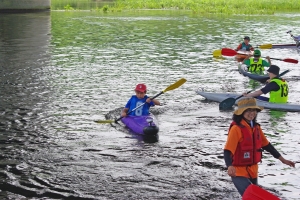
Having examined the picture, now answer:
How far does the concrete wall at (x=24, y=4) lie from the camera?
60697mm

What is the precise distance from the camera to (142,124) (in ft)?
42.0

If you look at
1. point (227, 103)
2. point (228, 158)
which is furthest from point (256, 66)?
point (228, 158)

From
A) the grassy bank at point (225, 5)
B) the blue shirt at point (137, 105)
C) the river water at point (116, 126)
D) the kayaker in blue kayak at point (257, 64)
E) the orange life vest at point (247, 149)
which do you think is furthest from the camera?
the grassy bank at point (225, 5)

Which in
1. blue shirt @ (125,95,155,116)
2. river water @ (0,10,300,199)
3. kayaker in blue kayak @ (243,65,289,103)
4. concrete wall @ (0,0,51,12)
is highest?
concrete wall @ (0,0,51,12)

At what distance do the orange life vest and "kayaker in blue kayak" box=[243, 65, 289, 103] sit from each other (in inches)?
249

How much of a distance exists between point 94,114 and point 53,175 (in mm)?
5198

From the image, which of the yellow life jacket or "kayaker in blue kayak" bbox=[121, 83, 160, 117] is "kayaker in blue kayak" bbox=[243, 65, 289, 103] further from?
the yellow life jacket

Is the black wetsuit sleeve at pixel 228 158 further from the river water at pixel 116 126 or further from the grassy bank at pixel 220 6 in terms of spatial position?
the grassy bank at pixel 220 6

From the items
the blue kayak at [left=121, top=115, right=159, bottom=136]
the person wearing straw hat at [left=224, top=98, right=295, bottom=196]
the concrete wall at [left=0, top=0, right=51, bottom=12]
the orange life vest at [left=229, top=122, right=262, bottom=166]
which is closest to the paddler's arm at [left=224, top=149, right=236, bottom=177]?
the person wearing straw hat at [left=224, top=98, right=295, bottom=196]

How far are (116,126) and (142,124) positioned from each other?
1.16 metres

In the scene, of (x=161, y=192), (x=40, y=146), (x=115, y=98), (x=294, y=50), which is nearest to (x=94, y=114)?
(x=115, y=98)

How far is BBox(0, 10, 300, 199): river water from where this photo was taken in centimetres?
960

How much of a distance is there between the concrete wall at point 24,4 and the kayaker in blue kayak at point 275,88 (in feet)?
167

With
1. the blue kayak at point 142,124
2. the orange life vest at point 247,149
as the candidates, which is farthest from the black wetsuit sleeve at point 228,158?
the blue kayak at point 142,124
